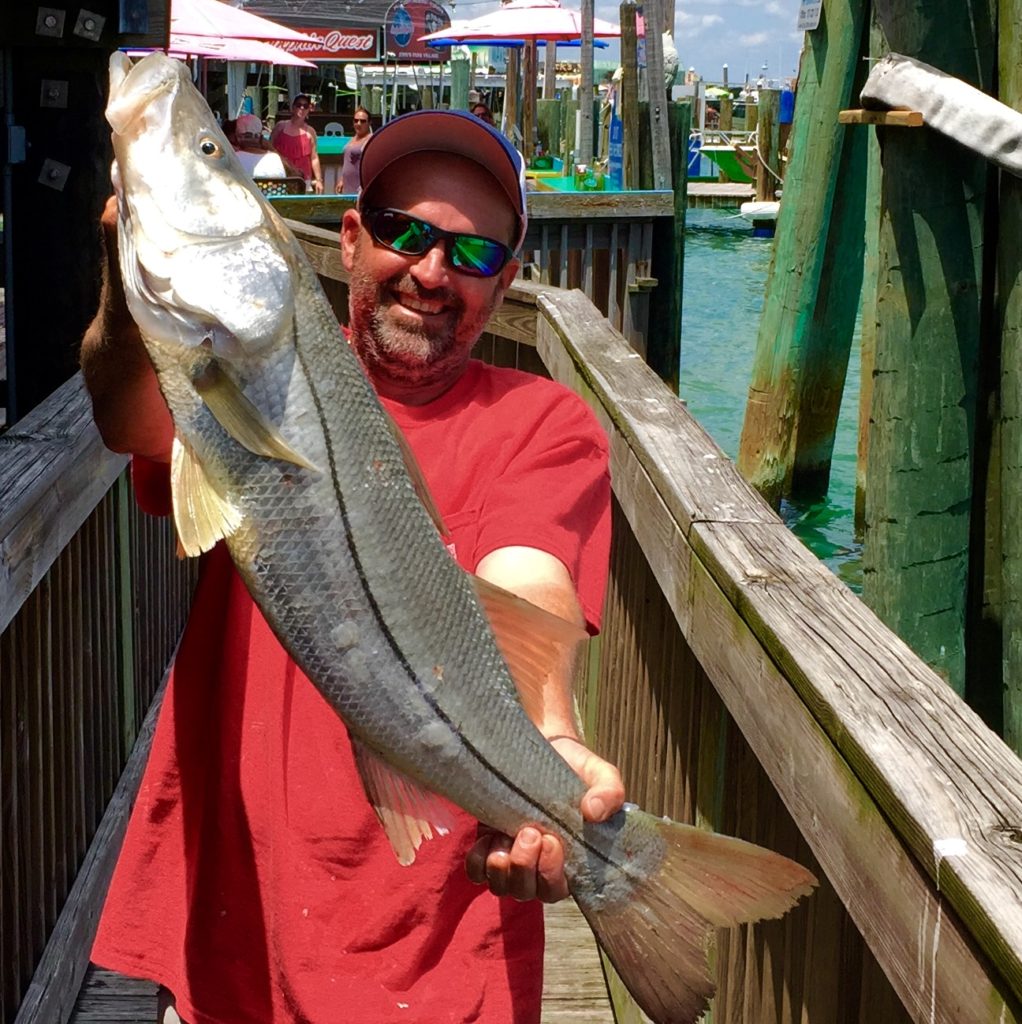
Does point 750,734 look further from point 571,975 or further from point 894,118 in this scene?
point 894,118

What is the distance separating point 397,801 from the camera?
198cm

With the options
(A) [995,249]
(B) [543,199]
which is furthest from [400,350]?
(B) [543,199]

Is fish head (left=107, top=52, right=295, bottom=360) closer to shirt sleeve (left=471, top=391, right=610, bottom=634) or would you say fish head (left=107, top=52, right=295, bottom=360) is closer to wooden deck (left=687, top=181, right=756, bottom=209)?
shirt sleeve (left=471, top=391, right=610, bottom=634)

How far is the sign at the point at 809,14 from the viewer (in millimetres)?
8898

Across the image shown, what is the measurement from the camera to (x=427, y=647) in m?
1.94

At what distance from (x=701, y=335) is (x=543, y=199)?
14533 mm

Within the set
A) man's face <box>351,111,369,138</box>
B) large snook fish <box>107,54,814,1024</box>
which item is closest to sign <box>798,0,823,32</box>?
large snook fish <box>107,54,814,1024</box>

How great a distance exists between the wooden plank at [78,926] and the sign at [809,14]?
650cm

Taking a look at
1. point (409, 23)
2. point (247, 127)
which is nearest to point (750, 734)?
point (247, 127)

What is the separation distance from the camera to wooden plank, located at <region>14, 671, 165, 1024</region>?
3.31m

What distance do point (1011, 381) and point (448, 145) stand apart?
2.79 metres

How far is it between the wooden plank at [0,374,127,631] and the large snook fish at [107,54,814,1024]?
1.01 meters

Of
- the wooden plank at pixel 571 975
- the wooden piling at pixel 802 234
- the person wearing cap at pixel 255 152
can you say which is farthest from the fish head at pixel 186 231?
the person wearing cap at pixel 255 152

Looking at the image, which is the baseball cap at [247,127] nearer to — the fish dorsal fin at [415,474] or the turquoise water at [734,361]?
the turquoise water at [734,361]
